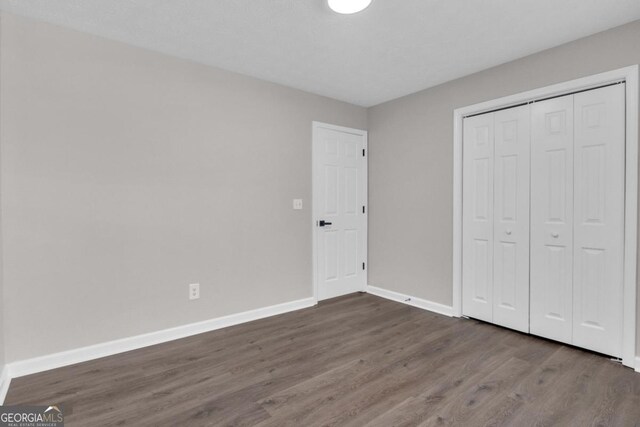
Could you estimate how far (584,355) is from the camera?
101 inches

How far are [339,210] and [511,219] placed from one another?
1927 millimetres

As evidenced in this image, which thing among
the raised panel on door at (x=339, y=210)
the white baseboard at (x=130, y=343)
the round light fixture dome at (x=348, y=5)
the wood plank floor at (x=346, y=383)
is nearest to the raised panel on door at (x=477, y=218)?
the wood plank floor at (x=346, y=383)

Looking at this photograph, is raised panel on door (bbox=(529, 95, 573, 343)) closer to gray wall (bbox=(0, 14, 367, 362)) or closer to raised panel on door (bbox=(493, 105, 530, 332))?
raised panel on door (bbox=(493, 105, 530, 332))

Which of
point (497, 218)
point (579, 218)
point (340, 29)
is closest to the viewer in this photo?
point (340, 29)

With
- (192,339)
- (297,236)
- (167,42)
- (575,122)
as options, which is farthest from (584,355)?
(167,42)

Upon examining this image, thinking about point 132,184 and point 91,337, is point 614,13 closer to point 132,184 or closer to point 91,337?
point 132,184

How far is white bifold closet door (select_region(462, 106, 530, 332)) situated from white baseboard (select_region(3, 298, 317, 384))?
6.75 ft

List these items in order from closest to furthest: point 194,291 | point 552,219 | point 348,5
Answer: point 348,5 → point 552,219 → point 194,291

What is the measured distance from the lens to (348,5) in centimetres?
209

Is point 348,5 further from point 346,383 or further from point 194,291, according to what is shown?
point 194,291

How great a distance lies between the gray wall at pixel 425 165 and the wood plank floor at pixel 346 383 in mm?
946

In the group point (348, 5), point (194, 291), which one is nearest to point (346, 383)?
point (194, 291)

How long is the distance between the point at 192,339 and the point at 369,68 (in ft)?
10.0

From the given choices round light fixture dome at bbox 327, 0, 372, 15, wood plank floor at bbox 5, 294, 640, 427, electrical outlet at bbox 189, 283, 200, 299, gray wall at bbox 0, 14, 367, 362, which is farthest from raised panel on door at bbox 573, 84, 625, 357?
electrical outlet at bbox 189, 283, 200, 299
